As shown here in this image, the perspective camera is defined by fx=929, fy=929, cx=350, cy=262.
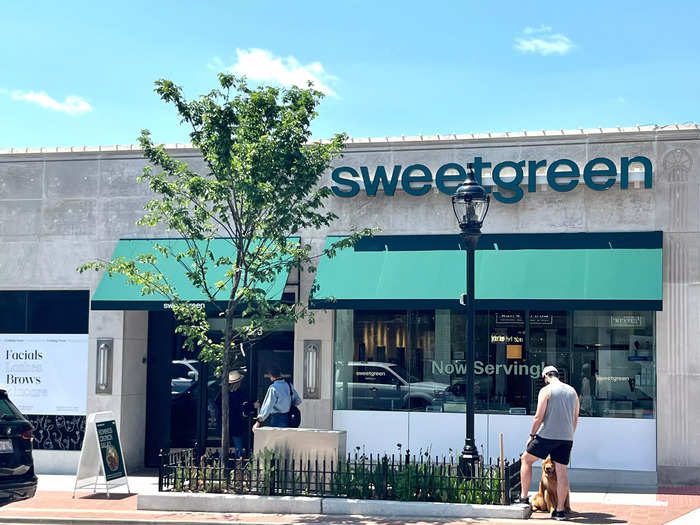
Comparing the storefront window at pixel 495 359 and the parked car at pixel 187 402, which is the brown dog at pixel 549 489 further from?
the parked car at pixel 187 402

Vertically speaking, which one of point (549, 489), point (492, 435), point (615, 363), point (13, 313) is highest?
point (13, 313)

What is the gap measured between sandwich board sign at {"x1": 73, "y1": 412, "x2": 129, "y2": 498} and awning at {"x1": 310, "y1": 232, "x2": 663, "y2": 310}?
3.84m

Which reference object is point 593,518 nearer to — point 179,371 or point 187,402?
point 187,402

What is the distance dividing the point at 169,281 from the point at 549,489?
7.91m

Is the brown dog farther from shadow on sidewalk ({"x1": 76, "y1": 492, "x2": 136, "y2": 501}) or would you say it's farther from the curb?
shadow on sidewalk ({"x1": 76, "y1": 492, "x2": 136, "y2": 501})

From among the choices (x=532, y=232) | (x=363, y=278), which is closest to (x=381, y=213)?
(x=363, y=278)

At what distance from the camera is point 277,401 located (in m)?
14.8

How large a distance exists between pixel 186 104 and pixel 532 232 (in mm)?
6261

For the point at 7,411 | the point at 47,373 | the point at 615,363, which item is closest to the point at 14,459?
the point at 7,411

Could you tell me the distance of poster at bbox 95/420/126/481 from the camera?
45.9 feet

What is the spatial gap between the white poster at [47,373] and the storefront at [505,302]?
14cm

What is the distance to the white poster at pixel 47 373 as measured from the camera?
17.6m

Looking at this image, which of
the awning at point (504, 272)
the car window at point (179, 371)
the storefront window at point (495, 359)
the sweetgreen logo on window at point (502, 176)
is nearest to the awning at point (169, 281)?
the awning at point (504, 272)

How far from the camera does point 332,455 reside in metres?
12.8
